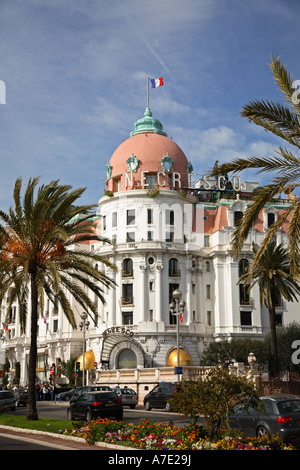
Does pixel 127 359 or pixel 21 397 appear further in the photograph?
pixel 127 359

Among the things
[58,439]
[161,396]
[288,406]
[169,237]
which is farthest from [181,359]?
[288,406]

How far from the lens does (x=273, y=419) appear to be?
1638 cm

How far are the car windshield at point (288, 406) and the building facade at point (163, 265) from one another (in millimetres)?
39506

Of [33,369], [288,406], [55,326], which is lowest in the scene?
[288,406]

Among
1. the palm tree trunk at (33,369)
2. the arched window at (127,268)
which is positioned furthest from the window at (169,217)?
the palm tree trunk at (33,369)

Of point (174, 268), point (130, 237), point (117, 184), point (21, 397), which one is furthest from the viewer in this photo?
point (117, 184)

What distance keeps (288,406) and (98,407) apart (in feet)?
32.3

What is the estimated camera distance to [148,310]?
2331 inches

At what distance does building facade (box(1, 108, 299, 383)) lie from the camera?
191ft

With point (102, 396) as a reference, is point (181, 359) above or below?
above

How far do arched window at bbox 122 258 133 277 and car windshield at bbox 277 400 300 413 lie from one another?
44094mm

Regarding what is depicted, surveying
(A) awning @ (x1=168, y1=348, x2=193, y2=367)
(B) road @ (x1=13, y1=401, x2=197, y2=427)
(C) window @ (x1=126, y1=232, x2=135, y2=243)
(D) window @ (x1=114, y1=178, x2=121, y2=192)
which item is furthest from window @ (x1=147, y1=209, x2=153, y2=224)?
(B) road @ (x1=13, y1=401, x2=197, y2=427)

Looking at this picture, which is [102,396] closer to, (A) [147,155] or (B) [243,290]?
(B) [243,290]

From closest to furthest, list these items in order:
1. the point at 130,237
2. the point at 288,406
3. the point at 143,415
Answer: the point at 288,406
the point at 143,415
the point at 130,237
